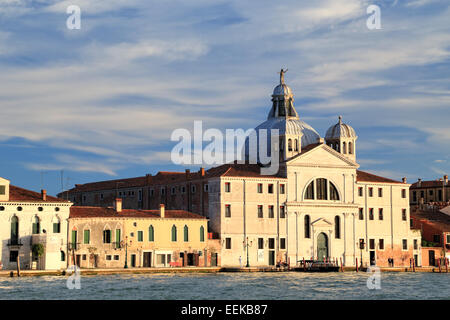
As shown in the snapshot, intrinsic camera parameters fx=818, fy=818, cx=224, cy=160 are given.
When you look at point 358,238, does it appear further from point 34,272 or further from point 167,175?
point 34,272

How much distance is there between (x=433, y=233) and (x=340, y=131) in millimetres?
11433

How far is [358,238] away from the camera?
203ft

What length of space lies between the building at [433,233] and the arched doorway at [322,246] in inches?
363

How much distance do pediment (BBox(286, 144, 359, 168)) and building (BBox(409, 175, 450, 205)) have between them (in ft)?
91.5

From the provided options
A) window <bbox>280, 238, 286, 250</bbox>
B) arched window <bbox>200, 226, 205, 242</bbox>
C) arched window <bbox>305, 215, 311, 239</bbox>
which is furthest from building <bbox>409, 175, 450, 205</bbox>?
arched window <bbox>200, 226, 205, 242</bbox>

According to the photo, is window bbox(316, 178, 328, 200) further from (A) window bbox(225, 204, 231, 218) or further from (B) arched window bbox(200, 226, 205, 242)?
(B) arched window bbox(200, 226, 205, 242)

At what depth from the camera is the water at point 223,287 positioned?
3462 cm

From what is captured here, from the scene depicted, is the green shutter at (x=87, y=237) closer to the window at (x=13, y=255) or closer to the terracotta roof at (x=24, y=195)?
the terracotta roof at (x=24, y=195)

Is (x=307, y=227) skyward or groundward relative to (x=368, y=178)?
groundward

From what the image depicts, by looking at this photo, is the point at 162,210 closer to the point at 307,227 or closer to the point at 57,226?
the point at 57,226

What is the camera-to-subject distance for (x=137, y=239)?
52125 mm

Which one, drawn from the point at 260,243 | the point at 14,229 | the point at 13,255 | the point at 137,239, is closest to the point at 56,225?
the point at 14,229
